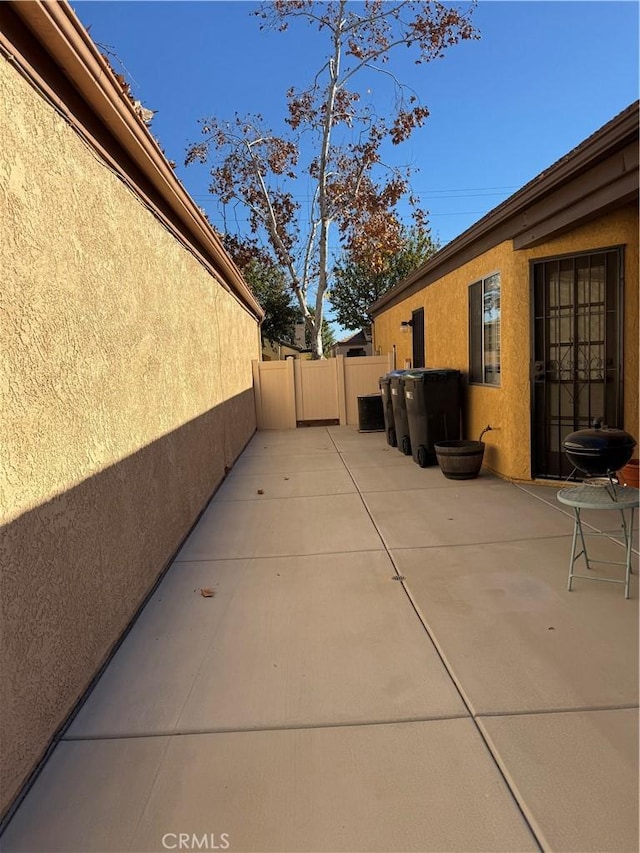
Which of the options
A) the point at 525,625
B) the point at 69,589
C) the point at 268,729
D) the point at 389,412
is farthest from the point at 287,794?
the point at 389,412

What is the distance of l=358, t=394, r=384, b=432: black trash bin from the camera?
1319 cm

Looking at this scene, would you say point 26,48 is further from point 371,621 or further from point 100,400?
point 371,621

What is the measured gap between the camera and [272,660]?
3.19 meters

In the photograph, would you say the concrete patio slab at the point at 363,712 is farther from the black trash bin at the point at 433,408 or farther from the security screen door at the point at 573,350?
the black trash bin at the point at 433,408

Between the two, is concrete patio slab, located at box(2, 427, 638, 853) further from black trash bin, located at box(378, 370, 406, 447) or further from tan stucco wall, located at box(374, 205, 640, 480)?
black trash bin, located at box(378, 370, 406, 447)

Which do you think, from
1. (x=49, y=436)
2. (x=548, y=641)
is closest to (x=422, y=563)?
(x=548, y=641)

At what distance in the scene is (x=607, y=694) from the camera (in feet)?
8.94

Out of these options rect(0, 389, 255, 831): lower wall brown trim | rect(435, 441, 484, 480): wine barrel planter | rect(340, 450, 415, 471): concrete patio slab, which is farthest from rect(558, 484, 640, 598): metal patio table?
rect(340, 450, 415, 471): concrete patio slab

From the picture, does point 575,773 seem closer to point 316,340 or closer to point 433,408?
point 433,408

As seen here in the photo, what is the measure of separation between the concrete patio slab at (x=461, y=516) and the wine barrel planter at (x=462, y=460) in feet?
1.24

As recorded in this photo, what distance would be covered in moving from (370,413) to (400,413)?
144 inches

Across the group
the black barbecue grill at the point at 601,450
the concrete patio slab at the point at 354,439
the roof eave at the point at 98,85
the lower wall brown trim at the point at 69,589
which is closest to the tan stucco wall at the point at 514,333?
the concrete patio slab at the point at 354,439

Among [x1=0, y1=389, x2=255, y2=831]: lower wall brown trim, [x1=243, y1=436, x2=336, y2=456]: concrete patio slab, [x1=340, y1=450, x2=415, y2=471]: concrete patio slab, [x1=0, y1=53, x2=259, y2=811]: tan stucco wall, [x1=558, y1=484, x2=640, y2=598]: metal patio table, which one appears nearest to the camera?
[x1=0, y1=389, x2=255, y2=831]: lower wall brown trim

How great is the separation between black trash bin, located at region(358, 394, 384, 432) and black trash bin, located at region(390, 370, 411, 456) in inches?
117
